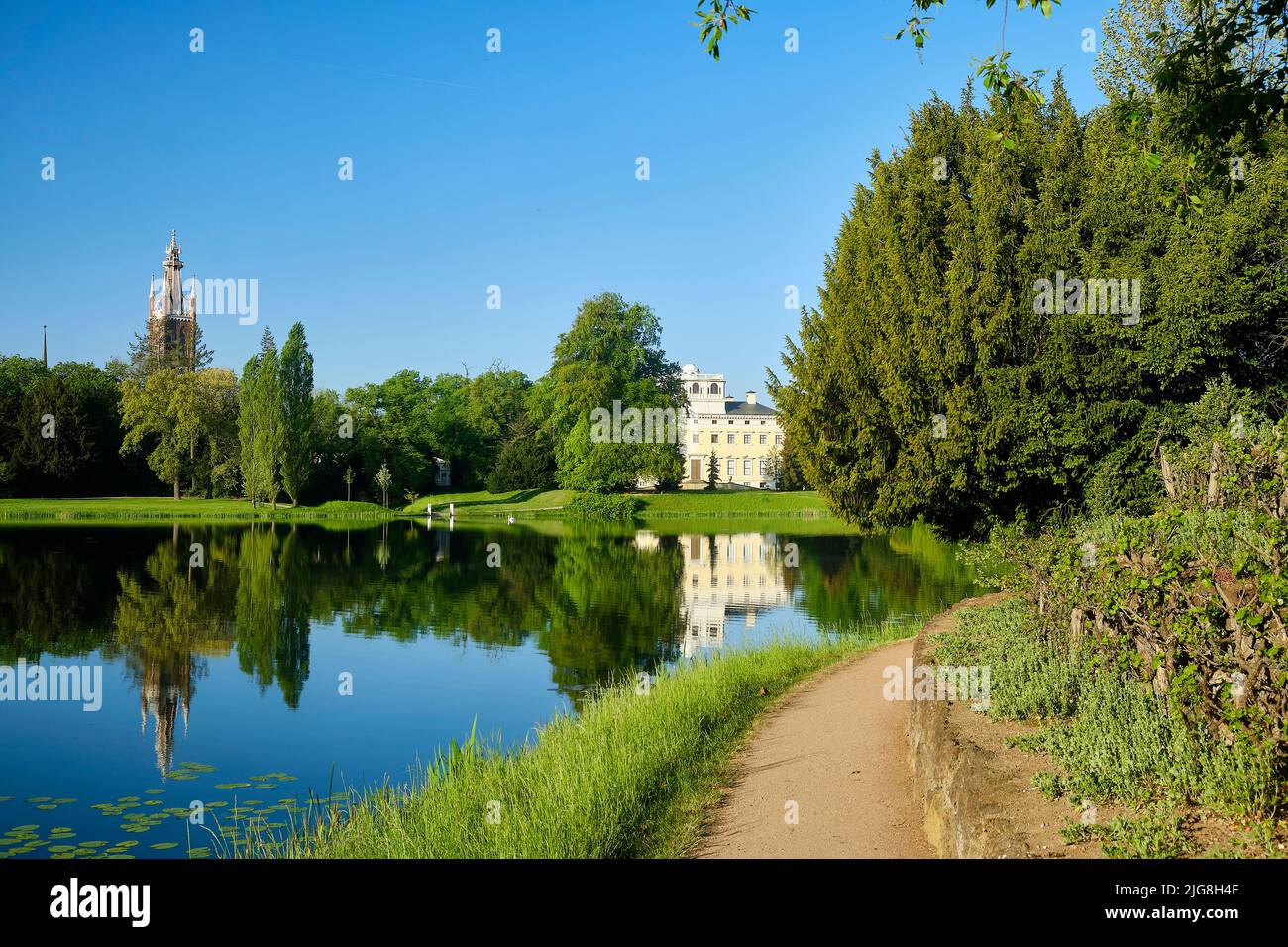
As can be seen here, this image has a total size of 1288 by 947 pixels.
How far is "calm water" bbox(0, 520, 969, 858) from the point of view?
1006 centimetres

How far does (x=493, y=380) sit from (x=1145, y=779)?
254 feet

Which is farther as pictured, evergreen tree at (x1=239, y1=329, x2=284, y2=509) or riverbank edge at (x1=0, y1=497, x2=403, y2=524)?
evergreen tree at (x1=239, y1=329, x2=284, y2=509)

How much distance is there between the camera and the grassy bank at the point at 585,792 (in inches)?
255

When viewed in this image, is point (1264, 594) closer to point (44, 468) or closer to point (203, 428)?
point (203, 428)

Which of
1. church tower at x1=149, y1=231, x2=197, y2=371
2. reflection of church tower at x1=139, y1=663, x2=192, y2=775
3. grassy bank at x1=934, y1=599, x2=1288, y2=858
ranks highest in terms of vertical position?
church tower at x1=149, y1=231, x2=197, y2=371

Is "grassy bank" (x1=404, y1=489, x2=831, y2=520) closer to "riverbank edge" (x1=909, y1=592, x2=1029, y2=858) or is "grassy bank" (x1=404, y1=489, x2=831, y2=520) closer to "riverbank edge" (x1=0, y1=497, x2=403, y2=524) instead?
"riverbank edge" (x1=0, y1=497, x2=403, y2=524)

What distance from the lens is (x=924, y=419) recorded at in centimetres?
1209

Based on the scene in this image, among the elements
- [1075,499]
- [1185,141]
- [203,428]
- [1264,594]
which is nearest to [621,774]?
[1264,594]

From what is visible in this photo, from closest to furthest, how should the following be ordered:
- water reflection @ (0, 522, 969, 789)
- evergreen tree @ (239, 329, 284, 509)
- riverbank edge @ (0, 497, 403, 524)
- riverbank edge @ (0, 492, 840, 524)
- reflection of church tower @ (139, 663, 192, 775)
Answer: reflection of church tower @ (139, 663, 192, 775) < water reflection @ (0, 522, 969, 789) < riverbank edge @ (0, 497, 403, 524) < riverbank edge @ (0, 492, 840, 524) < evergreen tree @ (239, 329, 284, 509)

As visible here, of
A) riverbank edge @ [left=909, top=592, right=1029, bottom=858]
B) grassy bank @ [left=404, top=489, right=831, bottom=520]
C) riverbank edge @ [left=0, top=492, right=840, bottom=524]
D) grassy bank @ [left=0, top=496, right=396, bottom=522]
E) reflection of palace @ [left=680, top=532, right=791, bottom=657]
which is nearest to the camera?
riverbank edge @ [left=909, top=592, right=1029, bottom=858]

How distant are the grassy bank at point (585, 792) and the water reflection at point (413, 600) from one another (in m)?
3.52

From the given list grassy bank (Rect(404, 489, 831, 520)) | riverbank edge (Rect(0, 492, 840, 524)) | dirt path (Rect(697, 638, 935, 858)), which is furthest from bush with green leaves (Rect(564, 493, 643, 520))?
dirt path (Rect(697, 638, 935, 858))

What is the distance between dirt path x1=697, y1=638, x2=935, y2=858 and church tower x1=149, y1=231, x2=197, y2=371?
67.7 meters

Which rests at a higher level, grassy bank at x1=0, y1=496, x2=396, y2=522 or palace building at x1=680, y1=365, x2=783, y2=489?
palace building at x1=680, y1=365, x2=783, y2=489
